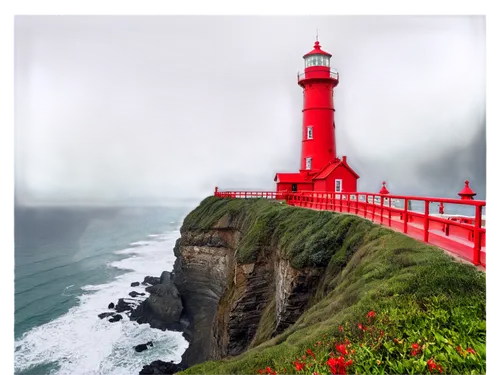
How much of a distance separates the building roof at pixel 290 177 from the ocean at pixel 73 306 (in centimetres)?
843

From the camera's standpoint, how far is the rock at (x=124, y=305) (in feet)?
81.6

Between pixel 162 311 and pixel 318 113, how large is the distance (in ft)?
61.3

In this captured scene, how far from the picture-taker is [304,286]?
Answer: 9250mm

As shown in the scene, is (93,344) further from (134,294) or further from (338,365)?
(338,365)

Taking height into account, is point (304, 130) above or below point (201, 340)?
above

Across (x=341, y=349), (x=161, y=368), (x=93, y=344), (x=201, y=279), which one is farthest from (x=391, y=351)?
(x=201, y=279)

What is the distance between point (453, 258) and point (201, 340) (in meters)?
18.0

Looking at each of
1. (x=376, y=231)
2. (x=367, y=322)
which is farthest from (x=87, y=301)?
(x=367, y=322)

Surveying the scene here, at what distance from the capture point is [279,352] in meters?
4.55

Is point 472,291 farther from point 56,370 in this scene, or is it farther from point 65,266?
point 65,266

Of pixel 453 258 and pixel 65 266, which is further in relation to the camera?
pixel 65 266

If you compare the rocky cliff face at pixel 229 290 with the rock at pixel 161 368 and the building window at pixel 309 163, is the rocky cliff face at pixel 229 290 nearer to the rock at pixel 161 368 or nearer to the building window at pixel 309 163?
the rock at pixel 161 368

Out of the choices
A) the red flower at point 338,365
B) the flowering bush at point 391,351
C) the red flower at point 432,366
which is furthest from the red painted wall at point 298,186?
the red flower at point 432,366

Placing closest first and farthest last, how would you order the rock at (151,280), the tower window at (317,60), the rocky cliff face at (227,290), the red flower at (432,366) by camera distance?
the red flower at (432,366)
the rocky cliff face at (227,290)
the tower window at (317,60)
the rock at (151,280)
